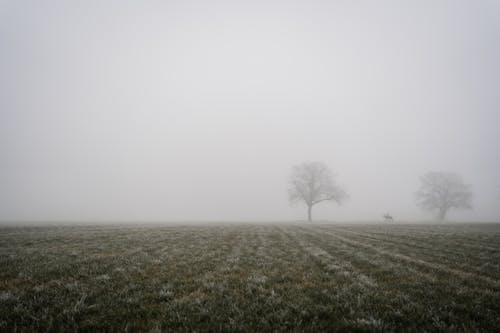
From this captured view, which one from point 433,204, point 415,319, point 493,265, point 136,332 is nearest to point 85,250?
point 136,332

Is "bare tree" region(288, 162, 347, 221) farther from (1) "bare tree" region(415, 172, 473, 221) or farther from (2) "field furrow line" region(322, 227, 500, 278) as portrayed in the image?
(2) "field furrow line" region(322, 227, 500, 278)

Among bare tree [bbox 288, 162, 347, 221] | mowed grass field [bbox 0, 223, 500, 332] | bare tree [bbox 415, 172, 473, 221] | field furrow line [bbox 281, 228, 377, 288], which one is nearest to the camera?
mowed grass field [bbox 0, 223, 500, 332]

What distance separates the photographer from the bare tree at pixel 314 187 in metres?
73.6

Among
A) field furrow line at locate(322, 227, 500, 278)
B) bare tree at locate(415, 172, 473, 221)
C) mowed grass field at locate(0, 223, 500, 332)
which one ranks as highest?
bare tree at locate(415, 172, 473, 221)

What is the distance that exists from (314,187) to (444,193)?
1667 inches

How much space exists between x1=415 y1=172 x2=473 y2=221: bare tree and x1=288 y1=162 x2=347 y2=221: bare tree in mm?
29243

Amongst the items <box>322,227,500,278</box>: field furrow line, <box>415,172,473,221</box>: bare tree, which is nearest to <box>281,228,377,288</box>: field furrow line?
<box>322,227,500,278</box>: field furrow line

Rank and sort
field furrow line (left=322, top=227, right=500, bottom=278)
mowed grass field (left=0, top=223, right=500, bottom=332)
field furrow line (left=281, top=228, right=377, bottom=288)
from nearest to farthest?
mowed grass field (left=0, top=223, right=500, bottom=332)
field furrow line (left=281, top=228, right=377, bottom=288)
field furrow line (left=322, top=227, right=500, bottom=278)

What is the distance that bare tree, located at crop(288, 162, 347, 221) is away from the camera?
7362 cm

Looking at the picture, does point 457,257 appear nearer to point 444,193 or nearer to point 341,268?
point 341,268

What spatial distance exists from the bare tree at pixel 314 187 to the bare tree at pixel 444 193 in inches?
1151

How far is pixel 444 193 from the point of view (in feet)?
244

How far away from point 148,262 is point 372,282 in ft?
39.2

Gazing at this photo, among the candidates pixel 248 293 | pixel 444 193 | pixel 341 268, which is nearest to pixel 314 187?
pixel 444 193
